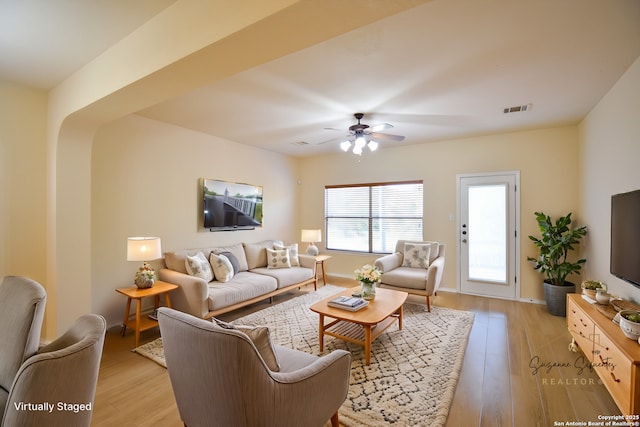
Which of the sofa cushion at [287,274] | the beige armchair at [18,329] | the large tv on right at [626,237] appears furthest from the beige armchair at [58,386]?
the large tv on right at [626,237]

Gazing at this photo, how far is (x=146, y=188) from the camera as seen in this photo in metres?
3.66

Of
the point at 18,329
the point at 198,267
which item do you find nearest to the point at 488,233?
Answer: the point at 198,267

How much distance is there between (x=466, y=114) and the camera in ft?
11.6

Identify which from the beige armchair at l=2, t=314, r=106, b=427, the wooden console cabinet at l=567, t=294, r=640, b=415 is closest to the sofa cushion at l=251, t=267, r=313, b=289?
the beige armchair at l=2, t=314, r=106, b=427

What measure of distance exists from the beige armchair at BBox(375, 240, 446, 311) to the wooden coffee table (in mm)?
688

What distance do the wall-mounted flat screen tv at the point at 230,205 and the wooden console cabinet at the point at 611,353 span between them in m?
4.46

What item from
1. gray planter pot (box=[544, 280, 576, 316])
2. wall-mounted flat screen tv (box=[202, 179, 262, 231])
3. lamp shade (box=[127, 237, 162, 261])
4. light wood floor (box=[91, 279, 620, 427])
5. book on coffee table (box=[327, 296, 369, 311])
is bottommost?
light wood floor (box=[91, 279, 620, 427])

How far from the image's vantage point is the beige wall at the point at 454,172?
4.09m

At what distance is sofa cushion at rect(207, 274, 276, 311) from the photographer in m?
3.26

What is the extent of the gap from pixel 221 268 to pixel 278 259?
108 centimetres

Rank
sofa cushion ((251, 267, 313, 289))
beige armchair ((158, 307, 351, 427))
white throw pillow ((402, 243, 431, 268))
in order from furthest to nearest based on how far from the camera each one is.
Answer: white throw pillow ((402, 243, 431, 268)), sofa cushion ((251, 267, 313, 289)), beige armchair ((158, 307, 351, 427))

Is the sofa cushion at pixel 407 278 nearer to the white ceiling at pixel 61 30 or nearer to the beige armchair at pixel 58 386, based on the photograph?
the beige armchair at pixel 58 386

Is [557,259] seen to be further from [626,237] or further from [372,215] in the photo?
[372,215]

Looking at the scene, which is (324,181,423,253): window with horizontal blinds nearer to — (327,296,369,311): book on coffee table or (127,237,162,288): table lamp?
(327,296,369,311): book on coffee table
